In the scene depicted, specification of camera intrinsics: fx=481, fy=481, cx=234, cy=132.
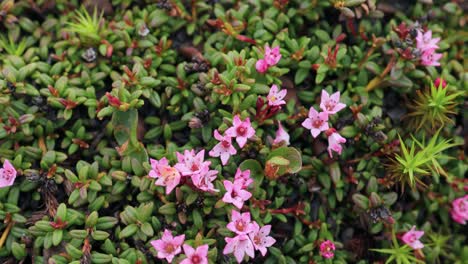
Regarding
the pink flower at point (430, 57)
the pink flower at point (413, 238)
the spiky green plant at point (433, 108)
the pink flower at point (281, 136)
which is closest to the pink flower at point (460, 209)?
the pink flower at point (413, 238)

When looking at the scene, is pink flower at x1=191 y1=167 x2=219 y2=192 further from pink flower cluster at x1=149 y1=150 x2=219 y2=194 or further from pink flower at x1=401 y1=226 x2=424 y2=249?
pink flower at x1=401 y1=226 x2=424 y2=249

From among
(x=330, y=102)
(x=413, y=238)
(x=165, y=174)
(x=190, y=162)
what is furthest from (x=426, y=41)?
(x=165, y=174)

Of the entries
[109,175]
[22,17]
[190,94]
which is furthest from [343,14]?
→ [22,17]

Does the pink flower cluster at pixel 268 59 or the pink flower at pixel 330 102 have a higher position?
the pink flower cluster at pixel 268 59

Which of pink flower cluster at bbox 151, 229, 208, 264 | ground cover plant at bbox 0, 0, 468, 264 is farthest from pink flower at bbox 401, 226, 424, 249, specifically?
pink flower cluster at bbox 151, 229, 208, 264

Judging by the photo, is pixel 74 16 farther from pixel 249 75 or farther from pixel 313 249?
pixel 313 249

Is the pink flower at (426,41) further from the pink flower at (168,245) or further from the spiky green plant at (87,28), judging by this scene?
the spiky green plant at (87,28)
